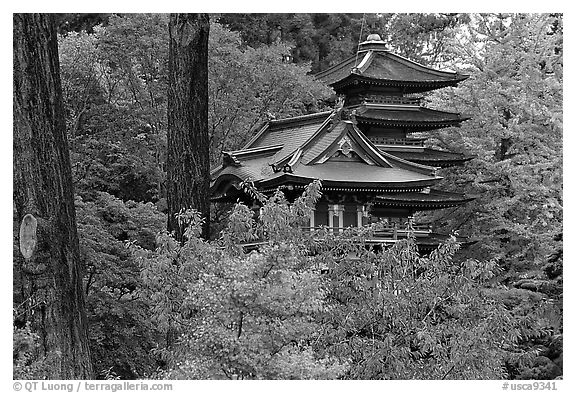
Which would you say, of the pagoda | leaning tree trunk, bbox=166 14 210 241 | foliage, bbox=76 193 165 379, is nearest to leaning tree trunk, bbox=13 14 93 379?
leaning tree trunk, bbox=166 14 210 241

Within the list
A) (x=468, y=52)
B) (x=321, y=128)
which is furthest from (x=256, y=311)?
(x=468, y=52)

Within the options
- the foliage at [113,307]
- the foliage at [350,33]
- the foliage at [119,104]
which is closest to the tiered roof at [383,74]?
the foliage at [119,104]

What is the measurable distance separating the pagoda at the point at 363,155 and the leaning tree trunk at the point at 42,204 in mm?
4889

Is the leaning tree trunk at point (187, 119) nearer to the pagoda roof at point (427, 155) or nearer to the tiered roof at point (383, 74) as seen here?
the tiered roof at point (383, 74)

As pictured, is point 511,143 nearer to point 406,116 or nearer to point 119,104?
point 406,116

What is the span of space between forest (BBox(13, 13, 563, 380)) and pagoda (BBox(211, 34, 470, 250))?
2.75ft

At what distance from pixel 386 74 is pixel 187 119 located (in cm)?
1036

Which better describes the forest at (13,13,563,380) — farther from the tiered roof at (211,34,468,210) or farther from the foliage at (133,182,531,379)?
the tiered roof at (211,34,468,210)

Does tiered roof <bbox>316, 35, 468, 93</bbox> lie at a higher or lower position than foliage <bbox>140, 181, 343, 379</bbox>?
higher

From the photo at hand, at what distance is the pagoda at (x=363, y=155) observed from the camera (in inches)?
584

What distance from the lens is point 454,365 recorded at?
8.66 m

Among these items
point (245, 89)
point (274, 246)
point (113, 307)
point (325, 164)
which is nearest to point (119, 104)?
point (245, 89)

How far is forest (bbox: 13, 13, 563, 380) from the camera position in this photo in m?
7.04
